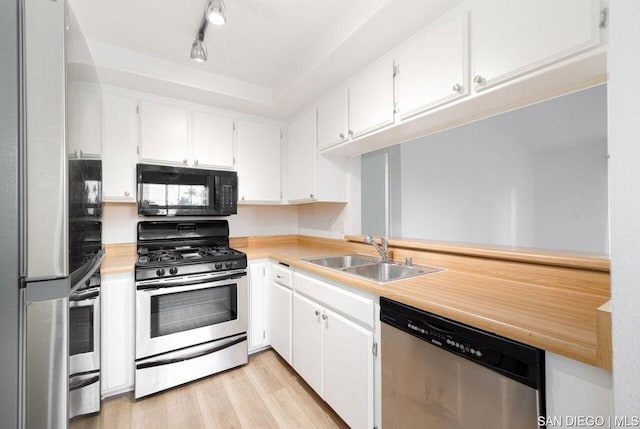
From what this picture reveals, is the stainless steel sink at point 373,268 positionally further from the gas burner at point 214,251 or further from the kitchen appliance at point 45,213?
the kitchen appliance at point 45,213

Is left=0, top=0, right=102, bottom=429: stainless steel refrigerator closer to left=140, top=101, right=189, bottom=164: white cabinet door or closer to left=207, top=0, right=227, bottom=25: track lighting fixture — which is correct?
left=207, top=0, right=227, bottom=25: track lighting fixture

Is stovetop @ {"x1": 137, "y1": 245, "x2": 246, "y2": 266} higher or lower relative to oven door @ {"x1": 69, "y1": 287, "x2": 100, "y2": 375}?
higher

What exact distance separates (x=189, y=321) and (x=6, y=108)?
168cm

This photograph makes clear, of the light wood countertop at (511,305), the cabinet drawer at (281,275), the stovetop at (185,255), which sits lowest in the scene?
the cabinet drawer at (281,275)

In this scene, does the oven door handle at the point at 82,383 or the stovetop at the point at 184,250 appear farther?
the stovetop at the point at 184,250

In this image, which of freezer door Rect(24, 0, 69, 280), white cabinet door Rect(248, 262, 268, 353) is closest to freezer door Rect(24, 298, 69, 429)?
freezer door Rect(24, 0, 69, 280)

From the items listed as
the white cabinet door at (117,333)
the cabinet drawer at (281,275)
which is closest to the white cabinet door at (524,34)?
the cabinet drawer at (281,275)

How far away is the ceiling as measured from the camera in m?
1.51

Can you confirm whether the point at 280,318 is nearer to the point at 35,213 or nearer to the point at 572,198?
the point at 35,213

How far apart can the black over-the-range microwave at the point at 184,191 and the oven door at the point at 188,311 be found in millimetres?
643

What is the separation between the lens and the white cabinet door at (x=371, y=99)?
5.49 ft

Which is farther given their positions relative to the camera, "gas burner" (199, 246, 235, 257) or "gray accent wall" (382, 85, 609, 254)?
"gray accent wall" (382, 85, 609, 254)

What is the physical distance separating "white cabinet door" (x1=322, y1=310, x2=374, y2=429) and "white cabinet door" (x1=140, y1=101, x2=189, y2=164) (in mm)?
1848

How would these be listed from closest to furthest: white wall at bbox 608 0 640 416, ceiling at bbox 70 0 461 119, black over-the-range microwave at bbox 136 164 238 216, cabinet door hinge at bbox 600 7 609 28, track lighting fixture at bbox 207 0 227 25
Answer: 1. white wall at bbox 608 0 640 416
2. cabinet door hinge at bbox 600 7 609 28
3. track lighting fixture at bbox 207 0 227 25
4. ceiling at bbox 70 0 461 119
5. black over-the-range microwave at bbox 136 164 238 216
